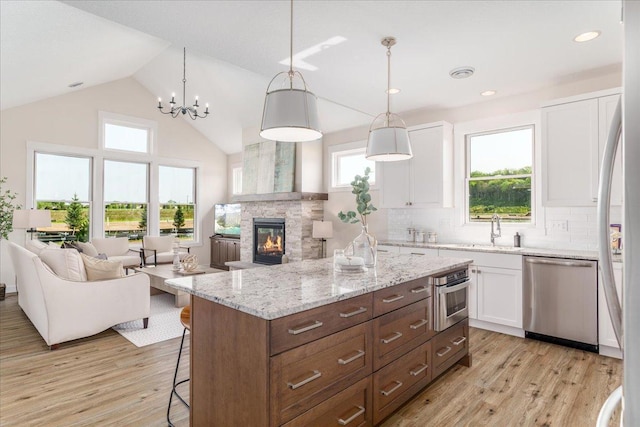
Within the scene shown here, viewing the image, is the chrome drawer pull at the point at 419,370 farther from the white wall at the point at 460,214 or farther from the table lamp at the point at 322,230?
the table lamp at the point at 322,230

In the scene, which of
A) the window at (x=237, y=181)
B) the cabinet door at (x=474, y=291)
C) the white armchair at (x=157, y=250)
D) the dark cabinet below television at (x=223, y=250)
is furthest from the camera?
the window at (x=237, y=181)

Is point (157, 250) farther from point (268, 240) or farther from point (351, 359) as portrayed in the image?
point (351, 359)

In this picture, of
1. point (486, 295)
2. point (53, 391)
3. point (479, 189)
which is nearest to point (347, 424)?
point (53, 391)

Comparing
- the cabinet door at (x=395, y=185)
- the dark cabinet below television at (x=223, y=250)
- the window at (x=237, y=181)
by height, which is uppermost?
the window at (x=237, y=181)

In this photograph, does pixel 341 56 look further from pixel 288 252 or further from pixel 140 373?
pixel 288 252

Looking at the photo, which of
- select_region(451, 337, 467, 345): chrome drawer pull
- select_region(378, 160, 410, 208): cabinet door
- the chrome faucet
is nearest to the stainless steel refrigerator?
select_region(451, 337, 467, 345): chrome drawer pull

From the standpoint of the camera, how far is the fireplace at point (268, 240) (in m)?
6.96

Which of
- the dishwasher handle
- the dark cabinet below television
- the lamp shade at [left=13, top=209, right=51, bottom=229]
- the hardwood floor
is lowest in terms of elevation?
the hardwood floor

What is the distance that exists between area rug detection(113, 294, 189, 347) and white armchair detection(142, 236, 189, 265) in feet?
7.51

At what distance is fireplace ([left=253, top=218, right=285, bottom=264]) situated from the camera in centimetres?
696

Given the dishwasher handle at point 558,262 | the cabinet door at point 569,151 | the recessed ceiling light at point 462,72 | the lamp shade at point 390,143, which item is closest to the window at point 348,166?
the recessed ceiling light at point 462,72

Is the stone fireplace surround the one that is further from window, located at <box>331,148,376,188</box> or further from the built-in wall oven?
the built-in wall oven

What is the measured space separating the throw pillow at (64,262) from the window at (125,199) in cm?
390

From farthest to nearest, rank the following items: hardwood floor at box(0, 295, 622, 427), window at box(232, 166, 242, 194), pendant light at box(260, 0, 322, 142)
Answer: window at box(232, 166, 242, 194) → hardwood floor at box(0, 295, 622, 427) → pendant light at box(260, 0, 322, 142)
